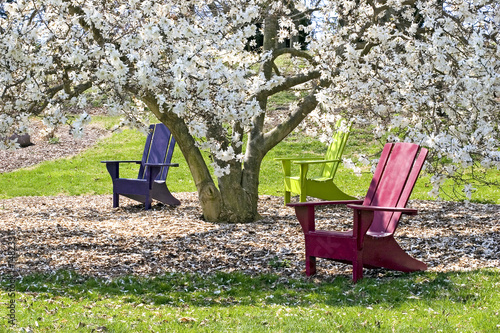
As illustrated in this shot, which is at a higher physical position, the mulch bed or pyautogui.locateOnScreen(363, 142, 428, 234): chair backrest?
pyautogui.locateOnScreen(363, 142, 428, 234): chair backrest

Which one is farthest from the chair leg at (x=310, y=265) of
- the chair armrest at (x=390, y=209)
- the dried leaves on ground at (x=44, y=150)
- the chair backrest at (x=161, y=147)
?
the dried leaves on ground at (x=44, y=150)

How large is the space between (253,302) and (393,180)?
160cm

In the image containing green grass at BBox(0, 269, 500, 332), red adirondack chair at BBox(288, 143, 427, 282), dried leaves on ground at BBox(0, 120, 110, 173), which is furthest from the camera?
dried leaves on ground at BBox(0, 120, 110, 173)

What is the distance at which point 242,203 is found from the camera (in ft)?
22.8

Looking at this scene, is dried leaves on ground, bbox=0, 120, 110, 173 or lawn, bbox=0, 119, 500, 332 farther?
dried leaves on ground, bbox=0, 120, 110, 173

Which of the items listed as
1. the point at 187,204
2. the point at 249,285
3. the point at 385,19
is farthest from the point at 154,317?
the point at 385,19

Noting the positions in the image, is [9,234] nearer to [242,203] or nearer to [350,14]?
[242,203]

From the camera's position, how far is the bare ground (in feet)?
16.2

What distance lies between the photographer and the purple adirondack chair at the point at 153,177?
791cm

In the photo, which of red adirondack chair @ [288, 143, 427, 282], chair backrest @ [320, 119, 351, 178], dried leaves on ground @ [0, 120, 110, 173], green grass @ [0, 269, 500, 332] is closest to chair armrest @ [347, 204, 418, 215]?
red adirondack chair @ [288, 143, 427, 282]

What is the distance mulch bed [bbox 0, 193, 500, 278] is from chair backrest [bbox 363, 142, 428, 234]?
0.47 metres

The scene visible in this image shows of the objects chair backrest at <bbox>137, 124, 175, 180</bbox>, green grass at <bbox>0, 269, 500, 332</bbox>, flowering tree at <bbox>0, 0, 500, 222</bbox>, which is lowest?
green grass at <bbox>0, 269, 500, 332</bbox>

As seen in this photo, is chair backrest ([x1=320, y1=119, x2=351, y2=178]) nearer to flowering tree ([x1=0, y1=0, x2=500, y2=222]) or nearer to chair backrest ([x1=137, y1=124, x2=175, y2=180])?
flowering tree ([x1=0, y1=0, x2=500, y2=222])

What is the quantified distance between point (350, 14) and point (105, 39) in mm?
3683
